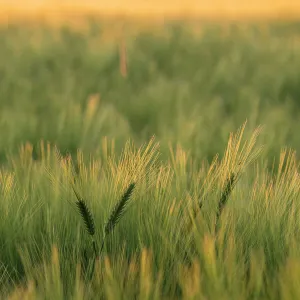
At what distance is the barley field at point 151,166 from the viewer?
736 mm

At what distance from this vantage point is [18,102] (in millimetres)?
1845

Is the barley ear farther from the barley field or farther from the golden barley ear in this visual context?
the golden barley ear

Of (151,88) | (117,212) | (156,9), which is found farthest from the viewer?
(156,9)

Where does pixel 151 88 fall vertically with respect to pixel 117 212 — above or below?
below

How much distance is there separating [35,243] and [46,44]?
6.97 ft

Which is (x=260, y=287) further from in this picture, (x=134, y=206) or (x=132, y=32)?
(x=132, y=32)

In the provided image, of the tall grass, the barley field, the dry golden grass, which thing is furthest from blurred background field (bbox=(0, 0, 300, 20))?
the tall grass

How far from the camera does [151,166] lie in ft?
3.04

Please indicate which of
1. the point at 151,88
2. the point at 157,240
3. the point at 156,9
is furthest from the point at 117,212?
the point at 156,9

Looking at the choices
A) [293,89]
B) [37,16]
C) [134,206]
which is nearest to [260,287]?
[134,206]

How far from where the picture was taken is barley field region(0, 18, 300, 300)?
0.74 metres

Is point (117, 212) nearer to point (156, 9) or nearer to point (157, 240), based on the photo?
point (157, 240)

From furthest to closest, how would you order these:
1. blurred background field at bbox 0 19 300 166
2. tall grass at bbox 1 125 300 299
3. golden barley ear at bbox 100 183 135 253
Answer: blurred background field at bbox 0 19 300 166 → golden barley ear at bbox 100 183 135 253 → tall grass at bbox 1 125 300 299

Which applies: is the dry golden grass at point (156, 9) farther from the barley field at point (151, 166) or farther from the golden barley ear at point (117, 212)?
the golden barley ear at point (117, 212)
